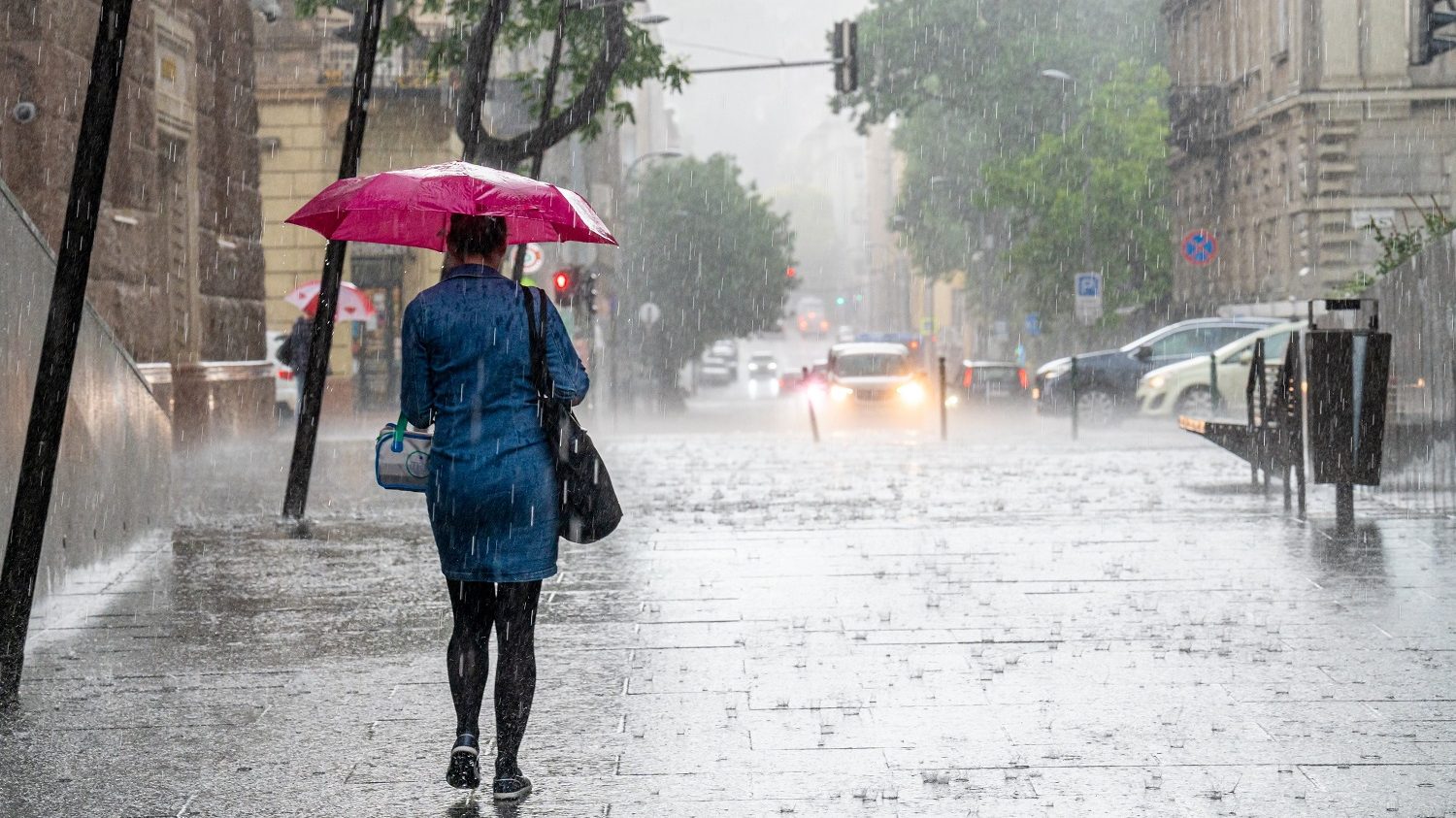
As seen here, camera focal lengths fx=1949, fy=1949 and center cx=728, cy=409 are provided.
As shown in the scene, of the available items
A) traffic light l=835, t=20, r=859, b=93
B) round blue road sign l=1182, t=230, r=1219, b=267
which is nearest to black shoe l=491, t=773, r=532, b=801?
traffic light l=835, t=20, r=859, b=93

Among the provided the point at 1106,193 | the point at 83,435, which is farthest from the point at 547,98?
the point at 1106,193

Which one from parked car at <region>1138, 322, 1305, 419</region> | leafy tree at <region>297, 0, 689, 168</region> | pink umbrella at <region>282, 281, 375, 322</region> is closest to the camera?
leafy tree at <region>297, 0, 689, 168</region>

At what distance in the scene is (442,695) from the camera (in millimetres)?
6793

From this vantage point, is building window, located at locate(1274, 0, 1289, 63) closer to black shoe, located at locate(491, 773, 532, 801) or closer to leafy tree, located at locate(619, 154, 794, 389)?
leafy tree, located at locate(619, 154, 794, 389)

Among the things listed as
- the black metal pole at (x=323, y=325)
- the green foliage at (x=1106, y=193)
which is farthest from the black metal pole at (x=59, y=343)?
the green foliage at (x=1106, y=193)

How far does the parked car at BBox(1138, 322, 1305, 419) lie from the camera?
29.2 metres

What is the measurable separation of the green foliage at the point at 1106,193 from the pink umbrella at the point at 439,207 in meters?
41.4

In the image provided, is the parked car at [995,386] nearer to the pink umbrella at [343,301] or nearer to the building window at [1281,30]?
the building window at [1281,30]

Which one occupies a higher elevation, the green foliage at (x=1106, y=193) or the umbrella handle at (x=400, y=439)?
the green foliage at (x=1106, y=193)

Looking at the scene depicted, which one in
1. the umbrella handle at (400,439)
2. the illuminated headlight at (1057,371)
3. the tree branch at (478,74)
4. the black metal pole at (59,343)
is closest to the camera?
the umbrella handle at (400,439)

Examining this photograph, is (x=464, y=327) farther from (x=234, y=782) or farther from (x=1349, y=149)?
(x=1349, y=149)

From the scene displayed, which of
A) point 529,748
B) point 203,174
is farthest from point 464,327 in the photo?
point 203,174

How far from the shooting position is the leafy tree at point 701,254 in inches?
2421

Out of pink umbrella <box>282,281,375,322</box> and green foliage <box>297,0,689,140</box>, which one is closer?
green foliage <box>297,0,689,140</box>
